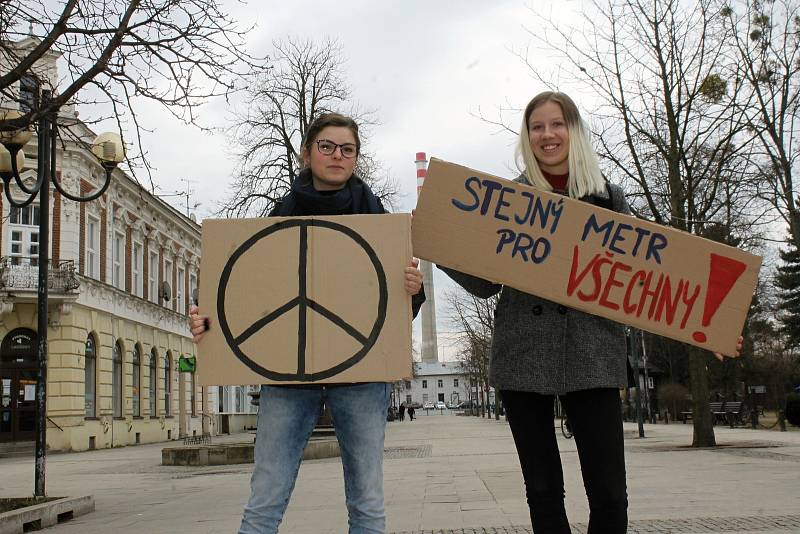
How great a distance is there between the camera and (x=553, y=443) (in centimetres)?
346

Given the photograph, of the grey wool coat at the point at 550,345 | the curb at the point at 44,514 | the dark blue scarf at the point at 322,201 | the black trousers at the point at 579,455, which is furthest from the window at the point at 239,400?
the black trousers at the point at 579,455

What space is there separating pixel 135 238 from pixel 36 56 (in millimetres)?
30648

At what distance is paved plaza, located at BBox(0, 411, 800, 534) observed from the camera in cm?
754

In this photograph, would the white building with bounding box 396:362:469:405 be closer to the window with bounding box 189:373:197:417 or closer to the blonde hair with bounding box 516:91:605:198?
the window with bounding box 189:373:197:417

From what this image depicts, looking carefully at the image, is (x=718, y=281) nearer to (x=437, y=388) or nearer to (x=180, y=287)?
(x=180, y=287)

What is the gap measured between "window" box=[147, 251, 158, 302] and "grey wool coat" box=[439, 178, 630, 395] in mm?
37611

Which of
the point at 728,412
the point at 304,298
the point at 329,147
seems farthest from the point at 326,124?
the point at 728,412

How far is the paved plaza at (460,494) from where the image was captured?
754 cm

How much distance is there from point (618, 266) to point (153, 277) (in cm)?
3851

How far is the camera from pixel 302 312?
148 inches

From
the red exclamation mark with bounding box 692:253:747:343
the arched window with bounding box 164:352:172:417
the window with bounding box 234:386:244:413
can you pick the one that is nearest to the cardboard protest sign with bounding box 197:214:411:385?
the red exclamation mark with bounding box 692:253:747:343

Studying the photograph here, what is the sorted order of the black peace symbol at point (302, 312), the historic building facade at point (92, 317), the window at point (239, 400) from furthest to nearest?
the window at point (239, 400), the historic building facade at point (92, 317), the black peace symbol at point (302, 312)

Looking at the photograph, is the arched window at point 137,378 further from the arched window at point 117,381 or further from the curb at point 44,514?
the curb at point 44,514

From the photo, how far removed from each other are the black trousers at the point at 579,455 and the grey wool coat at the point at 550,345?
2.8 inches
